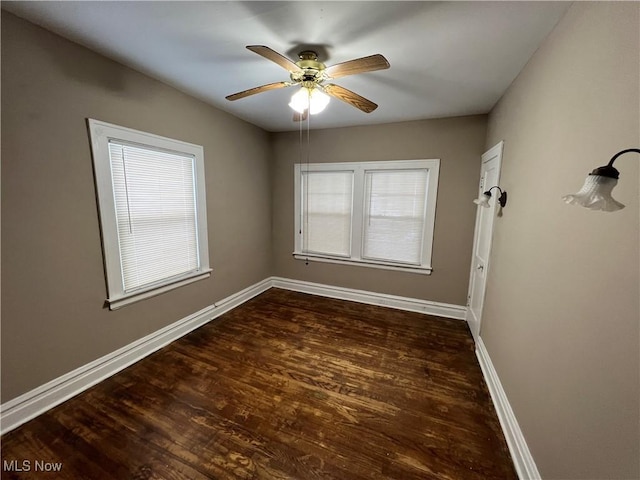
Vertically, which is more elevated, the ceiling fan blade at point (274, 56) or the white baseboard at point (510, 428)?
the ceiling fan blade at point (274, 56)

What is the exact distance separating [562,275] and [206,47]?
8.40 ft

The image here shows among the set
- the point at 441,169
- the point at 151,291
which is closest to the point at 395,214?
the point at 441,169

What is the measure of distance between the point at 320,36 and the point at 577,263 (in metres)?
1.89

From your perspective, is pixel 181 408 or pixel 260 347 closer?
pixel 181 408

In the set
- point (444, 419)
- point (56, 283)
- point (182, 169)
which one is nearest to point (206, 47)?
point (182, 169)

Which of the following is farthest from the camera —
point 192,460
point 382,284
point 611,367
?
point 382,284

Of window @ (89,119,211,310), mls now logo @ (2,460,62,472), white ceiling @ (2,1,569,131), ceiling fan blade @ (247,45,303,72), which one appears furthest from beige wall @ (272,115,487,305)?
mls now logo @ (2,460,62,472)

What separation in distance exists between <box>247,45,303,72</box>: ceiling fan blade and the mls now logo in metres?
2.55

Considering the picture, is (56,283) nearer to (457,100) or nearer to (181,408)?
(181,408)

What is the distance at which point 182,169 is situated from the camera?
264 centimetres

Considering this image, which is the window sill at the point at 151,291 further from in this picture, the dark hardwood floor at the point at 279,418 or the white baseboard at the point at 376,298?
the white baseboard at the point at 376,298

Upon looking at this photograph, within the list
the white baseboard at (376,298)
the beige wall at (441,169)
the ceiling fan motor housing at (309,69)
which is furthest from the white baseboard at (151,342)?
the ceiling fan motor housing at (309,69)

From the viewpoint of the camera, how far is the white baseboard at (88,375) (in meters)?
1.64

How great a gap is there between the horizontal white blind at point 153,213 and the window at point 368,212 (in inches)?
65.9
